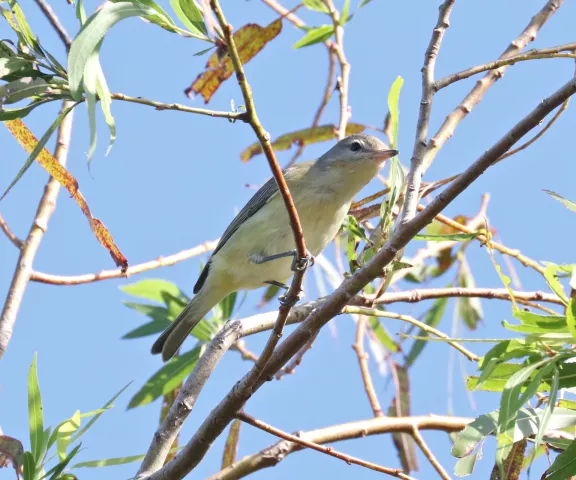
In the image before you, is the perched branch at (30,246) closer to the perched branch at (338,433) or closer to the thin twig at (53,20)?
the thin twig at (53,20)

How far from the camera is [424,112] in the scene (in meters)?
2.44

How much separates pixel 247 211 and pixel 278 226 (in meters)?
0.37

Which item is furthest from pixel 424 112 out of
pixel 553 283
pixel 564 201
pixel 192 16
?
pixel 192 16

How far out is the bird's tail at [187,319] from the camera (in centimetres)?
441

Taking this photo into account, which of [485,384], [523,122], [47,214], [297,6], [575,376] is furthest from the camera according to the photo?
[297,6]

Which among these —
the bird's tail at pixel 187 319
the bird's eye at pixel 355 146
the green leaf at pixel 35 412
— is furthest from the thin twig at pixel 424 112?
the bird's tail at pixel 187 319

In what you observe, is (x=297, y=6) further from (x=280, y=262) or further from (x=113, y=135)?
(x=113, y=135)

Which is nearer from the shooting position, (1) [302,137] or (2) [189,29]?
(2) [189,29]

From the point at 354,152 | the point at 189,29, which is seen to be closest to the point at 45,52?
the point at 189,29

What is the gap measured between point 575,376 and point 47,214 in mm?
2259

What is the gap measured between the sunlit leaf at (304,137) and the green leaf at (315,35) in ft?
1.94

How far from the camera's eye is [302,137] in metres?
4.59

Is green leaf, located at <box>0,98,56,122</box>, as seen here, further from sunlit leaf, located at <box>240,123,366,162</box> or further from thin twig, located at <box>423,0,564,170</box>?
sunlit leaf, located at <box>240,123,366,162</box>

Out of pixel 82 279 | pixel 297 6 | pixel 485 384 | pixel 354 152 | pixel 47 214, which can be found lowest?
pixel 485 384
